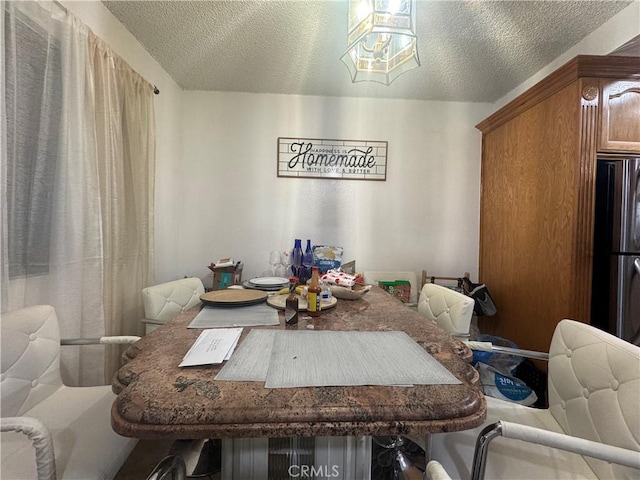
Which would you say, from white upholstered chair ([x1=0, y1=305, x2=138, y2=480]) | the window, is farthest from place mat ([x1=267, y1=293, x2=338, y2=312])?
the window

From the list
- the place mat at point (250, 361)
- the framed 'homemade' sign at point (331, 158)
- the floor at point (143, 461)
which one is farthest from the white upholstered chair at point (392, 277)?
the floor at point (143, 461)

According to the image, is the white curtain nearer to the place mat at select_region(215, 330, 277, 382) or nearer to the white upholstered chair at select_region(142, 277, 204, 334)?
the white upholstered chair at select_region(142, 277, 204, 334)

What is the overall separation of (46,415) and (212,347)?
0.77 meters

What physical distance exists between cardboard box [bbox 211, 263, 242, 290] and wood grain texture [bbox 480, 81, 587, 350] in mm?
2165

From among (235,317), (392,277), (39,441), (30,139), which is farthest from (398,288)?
(30,139)

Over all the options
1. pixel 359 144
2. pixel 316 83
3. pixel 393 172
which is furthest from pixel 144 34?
pixel 393 172

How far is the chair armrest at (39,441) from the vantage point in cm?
70

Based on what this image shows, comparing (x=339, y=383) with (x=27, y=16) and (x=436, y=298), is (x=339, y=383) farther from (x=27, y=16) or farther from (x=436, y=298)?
(x=27, y=16)

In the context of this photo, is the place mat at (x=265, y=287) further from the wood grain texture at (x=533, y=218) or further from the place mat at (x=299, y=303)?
the wood grain texture at (x=533, y=218)

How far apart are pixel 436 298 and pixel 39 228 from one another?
1996mm

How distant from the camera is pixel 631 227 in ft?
4.62

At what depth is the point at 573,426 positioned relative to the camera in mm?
934

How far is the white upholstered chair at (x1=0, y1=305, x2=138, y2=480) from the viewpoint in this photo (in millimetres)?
756

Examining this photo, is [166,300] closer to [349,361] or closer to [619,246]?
[349,361]
